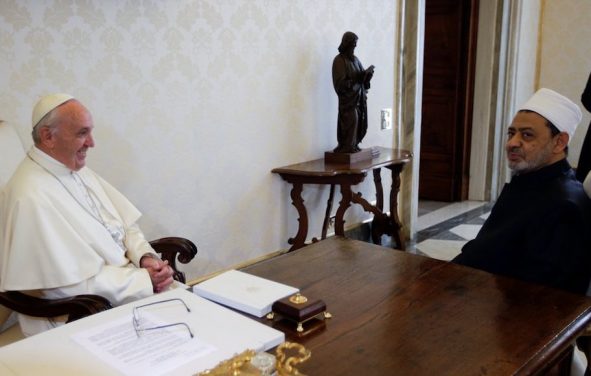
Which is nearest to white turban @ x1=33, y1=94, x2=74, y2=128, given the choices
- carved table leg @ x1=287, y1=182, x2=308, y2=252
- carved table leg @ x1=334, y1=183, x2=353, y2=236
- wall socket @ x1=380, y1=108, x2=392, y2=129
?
carved table leg @ x1=287, y1=182, x2=308, y2=252

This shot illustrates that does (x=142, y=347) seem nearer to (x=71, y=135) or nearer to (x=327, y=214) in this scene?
(x=71, y=135)

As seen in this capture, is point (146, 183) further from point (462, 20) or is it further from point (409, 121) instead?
point (462, 20)

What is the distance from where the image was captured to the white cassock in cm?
179

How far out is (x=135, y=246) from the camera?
215 centimetres

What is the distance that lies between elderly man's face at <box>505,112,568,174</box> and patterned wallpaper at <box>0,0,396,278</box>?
1.53m

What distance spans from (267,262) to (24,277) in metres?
0.76

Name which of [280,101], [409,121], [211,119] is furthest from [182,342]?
[409,121]

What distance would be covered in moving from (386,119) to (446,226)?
1.18 m

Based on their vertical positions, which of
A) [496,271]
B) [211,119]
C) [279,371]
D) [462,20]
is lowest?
[496,271]

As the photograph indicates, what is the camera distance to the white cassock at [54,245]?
5.87 feet

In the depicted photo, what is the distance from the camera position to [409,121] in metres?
4.26

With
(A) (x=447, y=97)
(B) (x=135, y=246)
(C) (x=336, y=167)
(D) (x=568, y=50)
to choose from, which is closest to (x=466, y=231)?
(A) (x=447, y=97)

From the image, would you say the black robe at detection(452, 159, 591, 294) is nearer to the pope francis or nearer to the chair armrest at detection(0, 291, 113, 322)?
the pope francis

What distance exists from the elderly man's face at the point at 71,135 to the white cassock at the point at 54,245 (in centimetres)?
3
